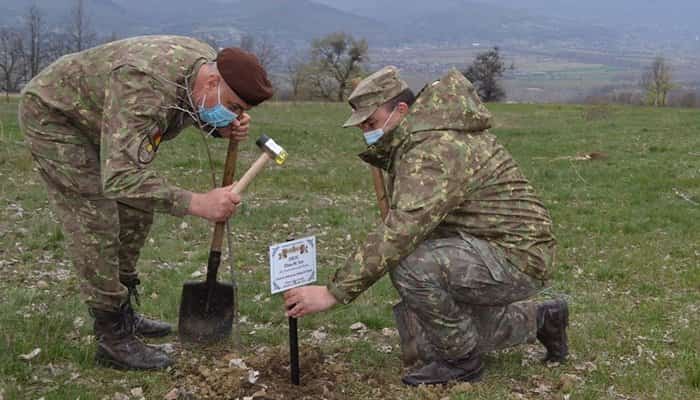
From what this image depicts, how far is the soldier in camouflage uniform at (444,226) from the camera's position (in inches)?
194

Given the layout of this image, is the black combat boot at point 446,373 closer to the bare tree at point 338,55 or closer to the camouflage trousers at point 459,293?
the camouflage trousers at point 459,293

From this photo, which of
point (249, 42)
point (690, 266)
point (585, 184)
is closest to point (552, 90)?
point (249, 42)

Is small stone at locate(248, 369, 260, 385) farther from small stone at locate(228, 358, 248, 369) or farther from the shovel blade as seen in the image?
the shovel blade

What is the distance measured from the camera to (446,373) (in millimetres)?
5551

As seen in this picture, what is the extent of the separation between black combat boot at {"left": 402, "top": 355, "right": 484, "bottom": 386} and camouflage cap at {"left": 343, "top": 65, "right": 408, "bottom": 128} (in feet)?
6.28

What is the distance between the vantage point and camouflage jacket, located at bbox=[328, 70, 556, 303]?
193 inches

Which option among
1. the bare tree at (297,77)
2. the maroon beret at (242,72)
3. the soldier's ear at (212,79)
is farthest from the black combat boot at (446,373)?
the bare tree at (297,77)

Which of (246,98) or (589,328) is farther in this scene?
(589,328)

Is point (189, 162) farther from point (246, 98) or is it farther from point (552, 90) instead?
point (552, 90)

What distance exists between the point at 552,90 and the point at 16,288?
102809 mm

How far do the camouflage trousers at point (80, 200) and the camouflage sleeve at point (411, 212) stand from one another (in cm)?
159

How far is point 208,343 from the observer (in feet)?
20.7

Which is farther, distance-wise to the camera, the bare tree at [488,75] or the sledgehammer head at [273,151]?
the bare tree at [488,75]

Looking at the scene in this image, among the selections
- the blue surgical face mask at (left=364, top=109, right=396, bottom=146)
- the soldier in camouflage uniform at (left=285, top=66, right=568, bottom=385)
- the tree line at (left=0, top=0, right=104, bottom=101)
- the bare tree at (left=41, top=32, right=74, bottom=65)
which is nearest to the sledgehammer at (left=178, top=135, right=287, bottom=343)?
the soldier in camouflage uniform at (left=285, top=66, right=568, bottom=385)
